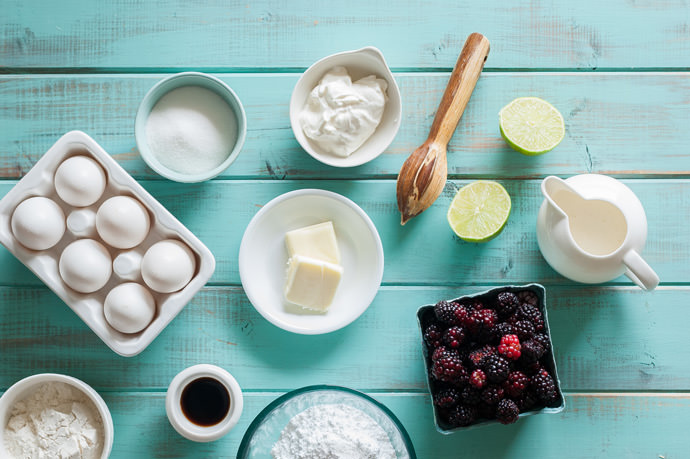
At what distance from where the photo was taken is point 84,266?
44.8 inches

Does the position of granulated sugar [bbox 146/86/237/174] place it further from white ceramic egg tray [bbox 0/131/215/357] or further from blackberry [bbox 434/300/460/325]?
blackberry [bbox 434/300/460/325]

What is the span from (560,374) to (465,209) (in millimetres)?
416

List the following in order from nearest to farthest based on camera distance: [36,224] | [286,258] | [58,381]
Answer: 1. [36,224]
2. [58,381]
3. [286,258]

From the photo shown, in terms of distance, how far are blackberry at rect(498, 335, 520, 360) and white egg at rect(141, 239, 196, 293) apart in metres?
0.61

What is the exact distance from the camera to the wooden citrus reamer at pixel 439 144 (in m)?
1.27

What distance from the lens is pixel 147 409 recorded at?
132cm

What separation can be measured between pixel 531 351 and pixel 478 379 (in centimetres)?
11

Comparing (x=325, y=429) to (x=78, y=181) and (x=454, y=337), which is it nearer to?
(x=454, y=337)

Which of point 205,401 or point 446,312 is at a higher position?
point 446,312

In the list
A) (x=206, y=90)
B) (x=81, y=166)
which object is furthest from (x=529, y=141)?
(x=81, y=166)

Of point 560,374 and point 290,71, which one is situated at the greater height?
point 290,71

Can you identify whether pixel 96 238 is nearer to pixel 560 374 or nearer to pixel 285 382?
pixel 285 382

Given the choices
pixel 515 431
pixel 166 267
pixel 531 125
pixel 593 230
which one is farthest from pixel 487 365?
pixel 166 267

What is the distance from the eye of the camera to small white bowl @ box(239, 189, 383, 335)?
128cm
